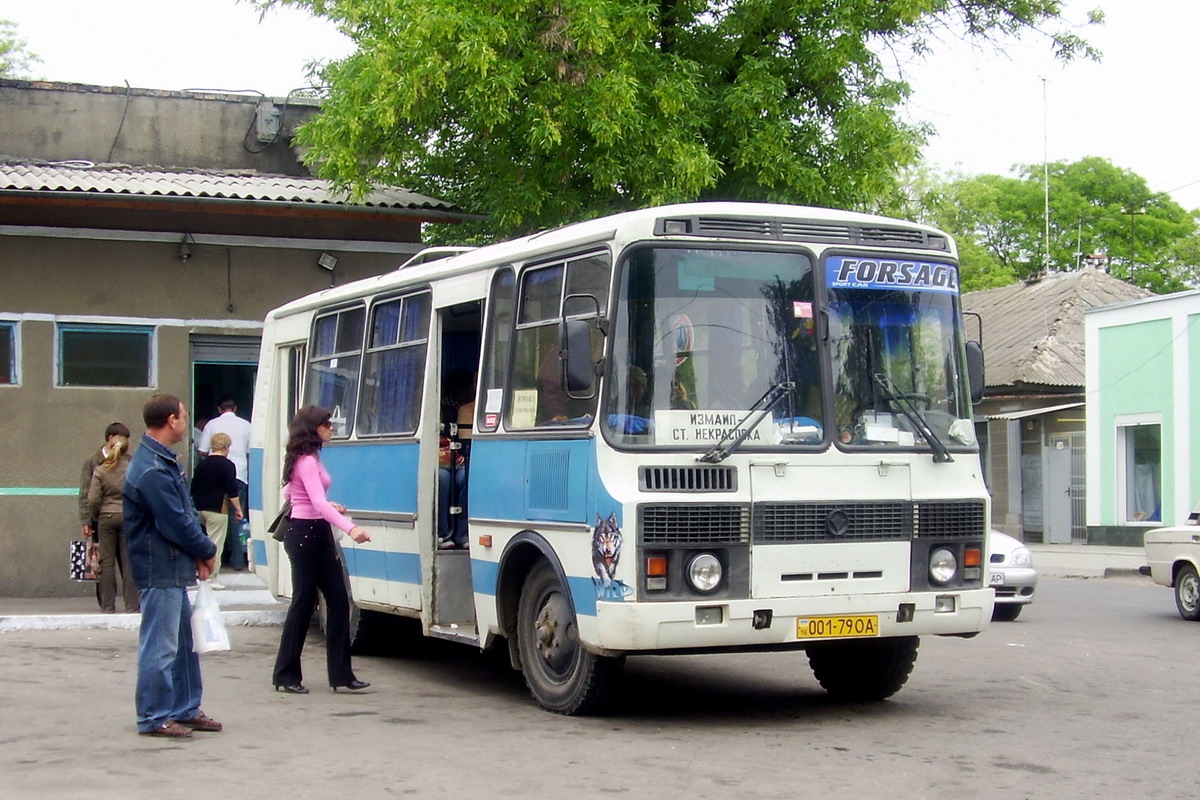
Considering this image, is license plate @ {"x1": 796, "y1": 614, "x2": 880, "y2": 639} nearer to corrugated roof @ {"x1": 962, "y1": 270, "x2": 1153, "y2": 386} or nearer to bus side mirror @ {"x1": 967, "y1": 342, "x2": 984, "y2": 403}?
bus side mirror @ {"x1": 967, "y1": 342, "x2": 984, "y2": 403}

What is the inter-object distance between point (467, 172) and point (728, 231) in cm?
991

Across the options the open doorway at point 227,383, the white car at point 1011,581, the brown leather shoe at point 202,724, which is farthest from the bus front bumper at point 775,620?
the open doorway at point 227,383

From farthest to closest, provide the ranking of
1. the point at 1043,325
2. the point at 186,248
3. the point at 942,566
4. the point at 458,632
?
1. the point at 1043,325
2. the point at 186,248
3. the point at 458,632
4. the point at 942,566

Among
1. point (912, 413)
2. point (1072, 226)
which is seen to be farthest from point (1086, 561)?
point (1072, 226)

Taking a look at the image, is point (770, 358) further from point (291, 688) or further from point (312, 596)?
point (291, 688)

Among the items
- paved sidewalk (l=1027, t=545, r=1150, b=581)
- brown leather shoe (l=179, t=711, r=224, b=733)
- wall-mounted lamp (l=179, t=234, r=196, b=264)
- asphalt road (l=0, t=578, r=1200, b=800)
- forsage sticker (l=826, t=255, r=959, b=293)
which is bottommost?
paved sidewalk (l=1027, t=545, r=1150, b=581)

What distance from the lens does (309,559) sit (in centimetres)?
1002

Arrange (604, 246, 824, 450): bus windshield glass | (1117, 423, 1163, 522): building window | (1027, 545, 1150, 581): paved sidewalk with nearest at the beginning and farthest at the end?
(604, 246, 824, 450): bus windshield glass → (1027, 545, 1150, 581): paved sidewalk → (1117, 423, 1163, 522): building window

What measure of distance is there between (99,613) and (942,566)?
866 centimetres

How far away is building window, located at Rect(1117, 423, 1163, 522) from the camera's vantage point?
29.8 metres

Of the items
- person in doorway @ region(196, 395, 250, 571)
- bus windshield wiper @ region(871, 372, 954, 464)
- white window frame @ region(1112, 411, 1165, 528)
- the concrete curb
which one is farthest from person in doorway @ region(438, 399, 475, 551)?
white window frame @ region(1112, 411, 1165, 528)

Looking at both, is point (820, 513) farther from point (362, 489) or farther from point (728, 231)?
point (362, 489)

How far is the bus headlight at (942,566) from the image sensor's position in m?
8.99

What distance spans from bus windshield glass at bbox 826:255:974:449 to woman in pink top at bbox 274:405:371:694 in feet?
10.9
